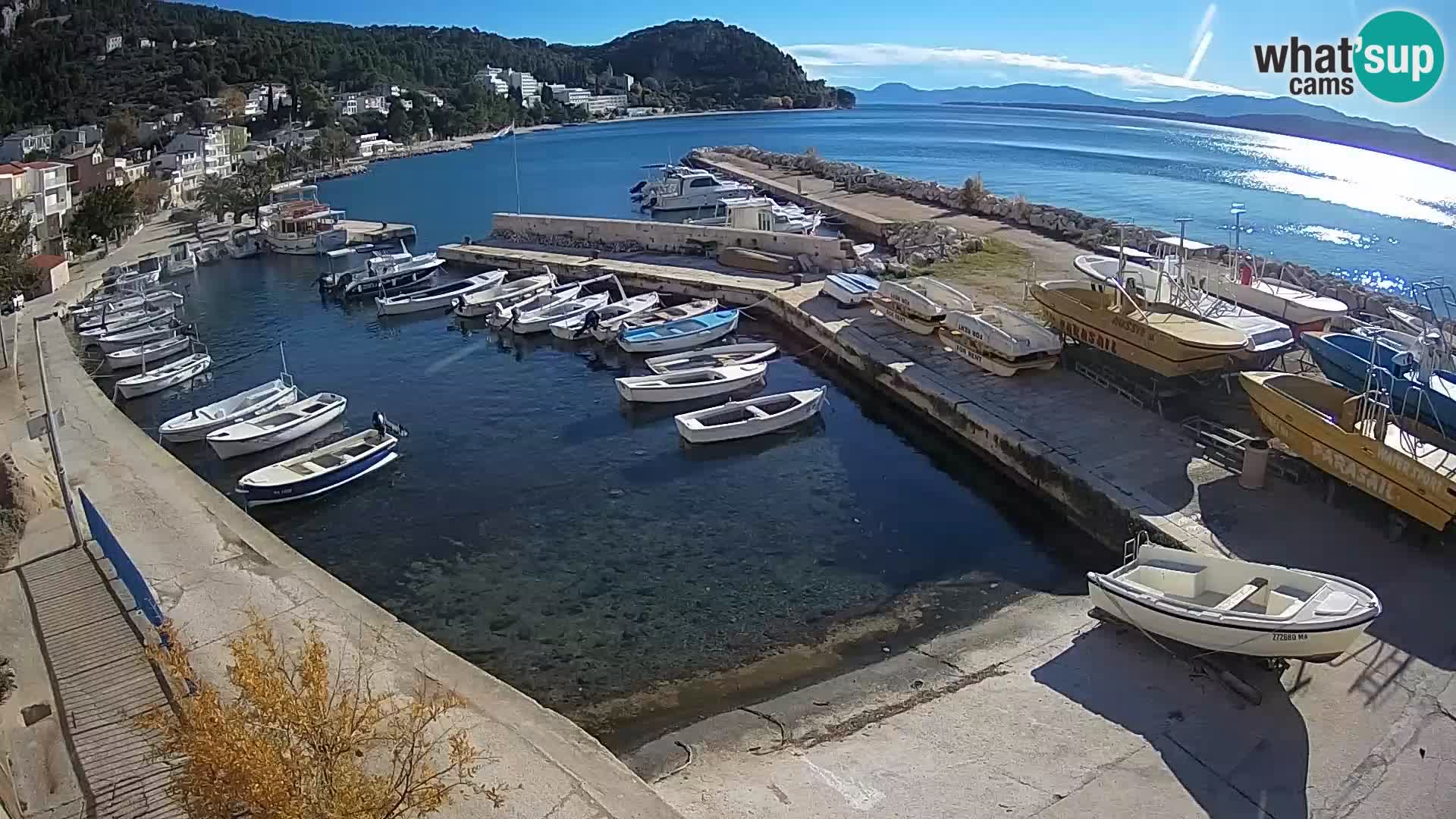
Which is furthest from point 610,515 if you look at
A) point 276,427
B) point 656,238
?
point 656,238

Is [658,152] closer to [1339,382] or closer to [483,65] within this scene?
[1339,382]

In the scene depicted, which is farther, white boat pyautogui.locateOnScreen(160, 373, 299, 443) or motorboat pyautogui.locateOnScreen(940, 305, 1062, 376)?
white boat pyautogui.locateOnScreen(160, 373, 299, 443)

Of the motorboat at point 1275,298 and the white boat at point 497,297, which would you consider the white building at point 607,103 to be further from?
the motorboat at point 1275,298

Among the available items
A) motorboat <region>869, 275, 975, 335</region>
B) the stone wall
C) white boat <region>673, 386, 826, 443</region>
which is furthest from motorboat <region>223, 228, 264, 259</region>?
motorboat <region>869, 275, 975, 335</region>

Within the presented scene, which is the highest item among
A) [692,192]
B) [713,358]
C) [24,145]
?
[24,145]

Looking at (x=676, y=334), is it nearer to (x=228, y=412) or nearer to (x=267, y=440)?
(x=267, y=440)

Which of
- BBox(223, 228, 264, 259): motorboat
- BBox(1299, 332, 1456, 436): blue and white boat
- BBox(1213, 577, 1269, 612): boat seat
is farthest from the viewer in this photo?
BBox(223, 228, 264, 259): motorboat

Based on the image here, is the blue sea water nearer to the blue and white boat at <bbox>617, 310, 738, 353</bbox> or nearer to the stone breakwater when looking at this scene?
the stone breakwater

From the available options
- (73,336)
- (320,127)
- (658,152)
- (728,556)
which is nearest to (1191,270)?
(728,556)
